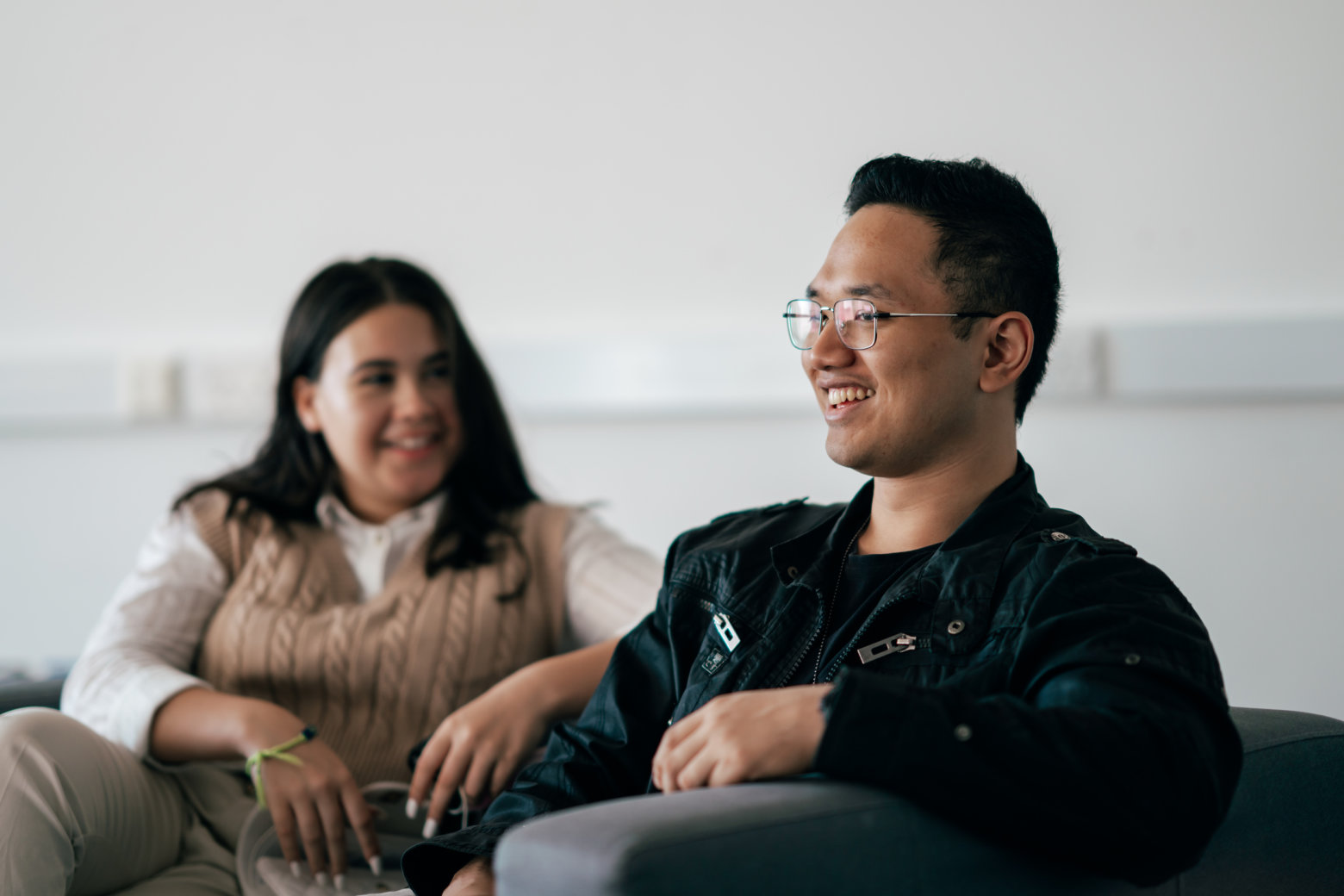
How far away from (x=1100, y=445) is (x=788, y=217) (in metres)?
0.84

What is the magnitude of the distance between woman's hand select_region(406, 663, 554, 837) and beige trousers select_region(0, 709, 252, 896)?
0.32 metres

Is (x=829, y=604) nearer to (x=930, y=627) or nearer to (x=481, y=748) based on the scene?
(x=930, y=627)

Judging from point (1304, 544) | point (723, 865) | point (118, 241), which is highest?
point (118, 241)

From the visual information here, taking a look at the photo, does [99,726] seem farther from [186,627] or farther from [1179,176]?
[1179,176]

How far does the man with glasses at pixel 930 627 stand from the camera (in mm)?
872

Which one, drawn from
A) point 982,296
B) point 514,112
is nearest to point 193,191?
point 514,112

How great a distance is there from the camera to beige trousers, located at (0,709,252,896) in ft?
4.33

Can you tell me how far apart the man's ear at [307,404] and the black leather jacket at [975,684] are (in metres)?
0.90

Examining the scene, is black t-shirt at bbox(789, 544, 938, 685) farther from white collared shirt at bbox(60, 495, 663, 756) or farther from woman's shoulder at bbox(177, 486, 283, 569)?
woman's shoulder at bbox(177, 486, 283, 569)

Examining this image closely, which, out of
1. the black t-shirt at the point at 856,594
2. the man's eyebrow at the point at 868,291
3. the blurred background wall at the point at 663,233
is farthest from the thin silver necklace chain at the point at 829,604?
the blurred background wall at the point at 663,233

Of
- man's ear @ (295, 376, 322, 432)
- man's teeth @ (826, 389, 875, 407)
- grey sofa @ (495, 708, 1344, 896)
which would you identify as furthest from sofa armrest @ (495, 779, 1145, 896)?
man's ear @ (295, 376, 322, 432)

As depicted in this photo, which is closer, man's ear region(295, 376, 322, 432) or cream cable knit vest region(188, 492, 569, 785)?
cream cable knit vest region(188, 492, 569, 785)

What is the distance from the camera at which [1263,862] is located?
111 cm

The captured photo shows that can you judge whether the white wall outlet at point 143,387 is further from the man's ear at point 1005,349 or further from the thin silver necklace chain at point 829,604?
the man's ear at point 1005,349
